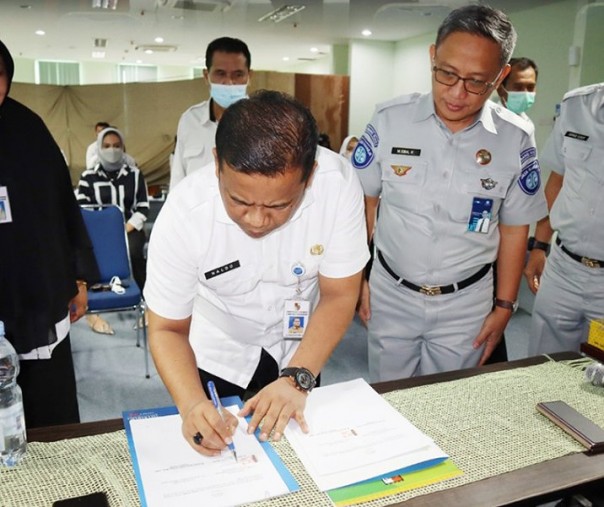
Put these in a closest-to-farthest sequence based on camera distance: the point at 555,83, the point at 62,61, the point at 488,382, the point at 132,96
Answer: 1. the point at 488,382
2. the point at 555,83
3. the point at 132,96
4. the point at 62,61

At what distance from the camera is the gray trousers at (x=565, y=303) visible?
2031mm

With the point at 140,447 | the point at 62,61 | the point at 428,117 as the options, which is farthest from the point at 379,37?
the point at 140,447

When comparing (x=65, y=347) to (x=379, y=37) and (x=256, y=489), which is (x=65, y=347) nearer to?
(x=256, y=489)

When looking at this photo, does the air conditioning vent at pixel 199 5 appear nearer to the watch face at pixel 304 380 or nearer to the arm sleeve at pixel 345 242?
the arm sleeve at pixel 345 242

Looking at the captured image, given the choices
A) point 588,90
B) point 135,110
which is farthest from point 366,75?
point 588,90

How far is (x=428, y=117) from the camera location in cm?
181

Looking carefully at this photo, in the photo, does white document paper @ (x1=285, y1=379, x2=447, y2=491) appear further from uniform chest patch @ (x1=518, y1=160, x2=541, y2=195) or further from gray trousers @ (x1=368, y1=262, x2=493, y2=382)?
uniform chest patch @ (x1=518, y1=160, x2=541, y2=195)

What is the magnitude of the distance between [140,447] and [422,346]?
1.12 m

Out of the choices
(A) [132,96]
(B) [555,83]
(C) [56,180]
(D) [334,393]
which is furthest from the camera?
(A) [132,96]

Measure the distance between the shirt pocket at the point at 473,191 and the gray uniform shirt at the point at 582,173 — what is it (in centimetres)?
46

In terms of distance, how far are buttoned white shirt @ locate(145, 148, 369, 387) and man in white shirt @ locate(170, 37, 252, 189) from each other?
1.51m

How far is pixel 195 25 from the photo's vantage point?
7.14 meters

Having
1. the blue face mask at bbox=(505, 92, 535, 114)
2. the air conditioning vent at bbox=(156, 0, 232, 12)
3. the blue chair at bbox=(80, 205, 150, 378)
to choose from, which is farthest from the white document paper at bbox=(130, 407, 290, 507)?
the air conditioning vent at bbox=(156, 0, 232, 12)

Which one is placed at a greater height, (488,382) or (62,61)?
(62,61)
